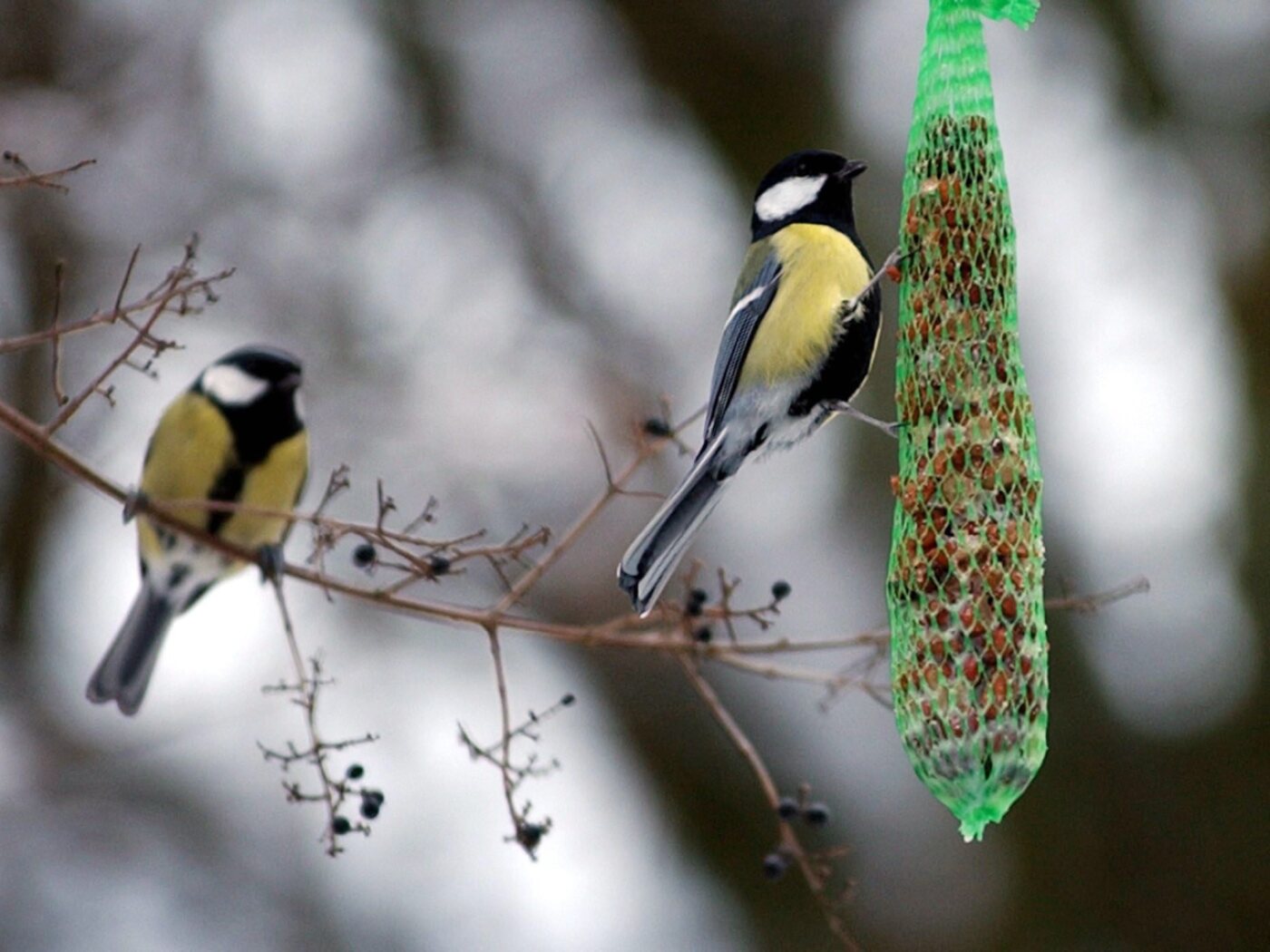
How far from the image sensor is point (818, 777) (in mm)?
7418

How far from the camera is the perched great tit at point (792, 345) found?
393 centimetres

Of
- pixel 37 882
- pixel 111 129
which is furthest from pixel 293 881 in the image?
pixel 111 129

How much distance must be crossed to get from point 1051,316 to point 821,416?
3.57 meters

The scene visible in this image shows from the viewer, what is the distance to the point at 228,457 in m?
3.77

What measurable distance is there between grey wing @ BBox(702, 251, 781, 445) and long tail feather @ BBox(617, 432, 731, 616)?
8cm

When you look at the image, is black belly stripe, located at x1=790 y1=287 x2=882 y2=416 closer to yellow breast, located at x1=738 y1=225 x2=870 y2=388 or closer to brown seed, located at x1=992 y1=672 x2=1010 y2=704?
yellow breast, located at x1=738 y1=225 x2=870 y2=388

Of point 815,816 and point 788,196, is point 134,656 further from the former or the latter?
point 788,196

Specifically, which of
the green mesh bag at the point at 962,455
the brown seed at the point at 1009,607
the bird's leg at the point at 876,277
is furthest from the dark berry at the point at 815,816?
the bird's leg at the point at 876,277

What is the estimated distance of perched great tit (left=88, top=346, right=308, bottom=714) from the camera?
377 cm

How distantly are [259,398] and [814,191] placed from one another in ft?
4.65

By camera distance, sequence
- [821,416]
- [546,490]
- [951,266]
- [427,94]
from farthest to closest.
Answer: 1. [427,94]
2. [546,490]
3. [821,416]
4. [951,266]

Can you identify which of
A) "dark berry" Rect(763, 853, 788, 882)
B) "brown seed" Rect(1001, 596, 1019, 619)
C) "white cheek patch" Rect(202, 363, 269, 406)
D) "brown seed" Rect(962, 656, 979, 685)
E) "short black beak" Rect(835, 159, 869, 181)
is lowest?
"dark berry" Rect(763, 853, 788, 882)

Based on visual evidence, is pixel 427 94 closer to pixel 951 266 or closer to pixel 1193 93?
pixel 1193 93

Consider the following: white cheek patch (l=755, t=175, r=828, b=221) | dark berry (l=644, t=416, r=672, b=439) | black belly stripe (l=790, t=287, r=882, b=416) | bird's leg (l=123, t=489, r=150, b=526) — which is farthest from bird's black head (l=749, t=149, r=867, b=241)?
bird's leg (l=123, t=489, r=150, b=526)
